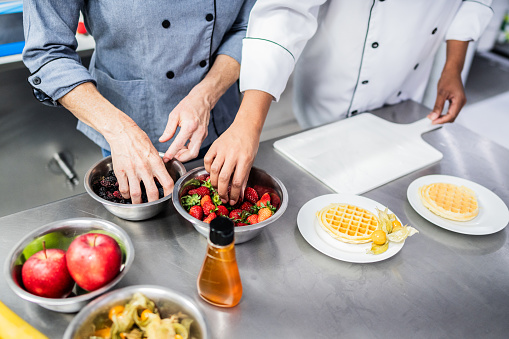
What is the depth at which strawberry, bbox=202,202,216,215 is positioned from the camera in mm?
1024

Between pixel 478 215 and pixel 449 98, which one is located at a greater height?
pixel 449 98

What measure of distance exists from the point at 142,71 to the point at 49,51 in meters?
0.34

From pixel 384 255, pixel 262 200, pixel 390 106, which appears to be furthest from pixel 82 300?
pixel 390 106

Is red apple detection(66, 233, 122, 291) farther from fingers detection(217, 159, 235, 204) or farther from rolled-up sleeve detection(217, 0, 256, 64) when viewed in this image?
rolled-up sleeve detection(217, 0, 256, 64)

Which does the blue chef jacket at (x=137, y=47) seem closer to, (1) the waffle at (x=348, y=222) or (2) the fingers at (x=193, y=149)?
(2) the fingers at (x=193, y=149)

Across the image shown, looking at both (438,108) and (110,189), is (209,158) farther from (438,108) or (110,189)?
(438,108)

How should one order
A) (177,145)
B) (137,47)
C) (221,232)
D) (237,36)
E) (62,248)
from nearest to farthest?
1. (221,232)
2. (62,248)
3. (177,145)
4. (137,47)
5. (237,36)

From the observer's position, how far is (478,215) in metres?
1.22

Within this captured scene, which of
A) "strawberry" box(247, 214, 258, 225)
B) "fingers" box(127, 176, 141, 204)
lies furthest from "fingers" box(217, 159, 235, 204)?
"fingers" box(127, 176, 141, 204)

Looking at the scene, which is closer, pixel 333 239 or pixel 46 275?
pixel 46 275

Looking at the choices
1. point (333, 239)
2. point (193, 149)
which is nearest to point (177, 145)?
point (193, 149)

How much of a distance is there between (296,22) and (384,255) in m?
0.83

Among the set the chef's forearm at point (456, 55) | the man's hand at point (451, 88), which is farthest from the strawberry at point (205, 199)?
the chef's forearm at point (456, 55)

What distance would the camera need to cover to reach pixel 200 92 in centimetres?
136
